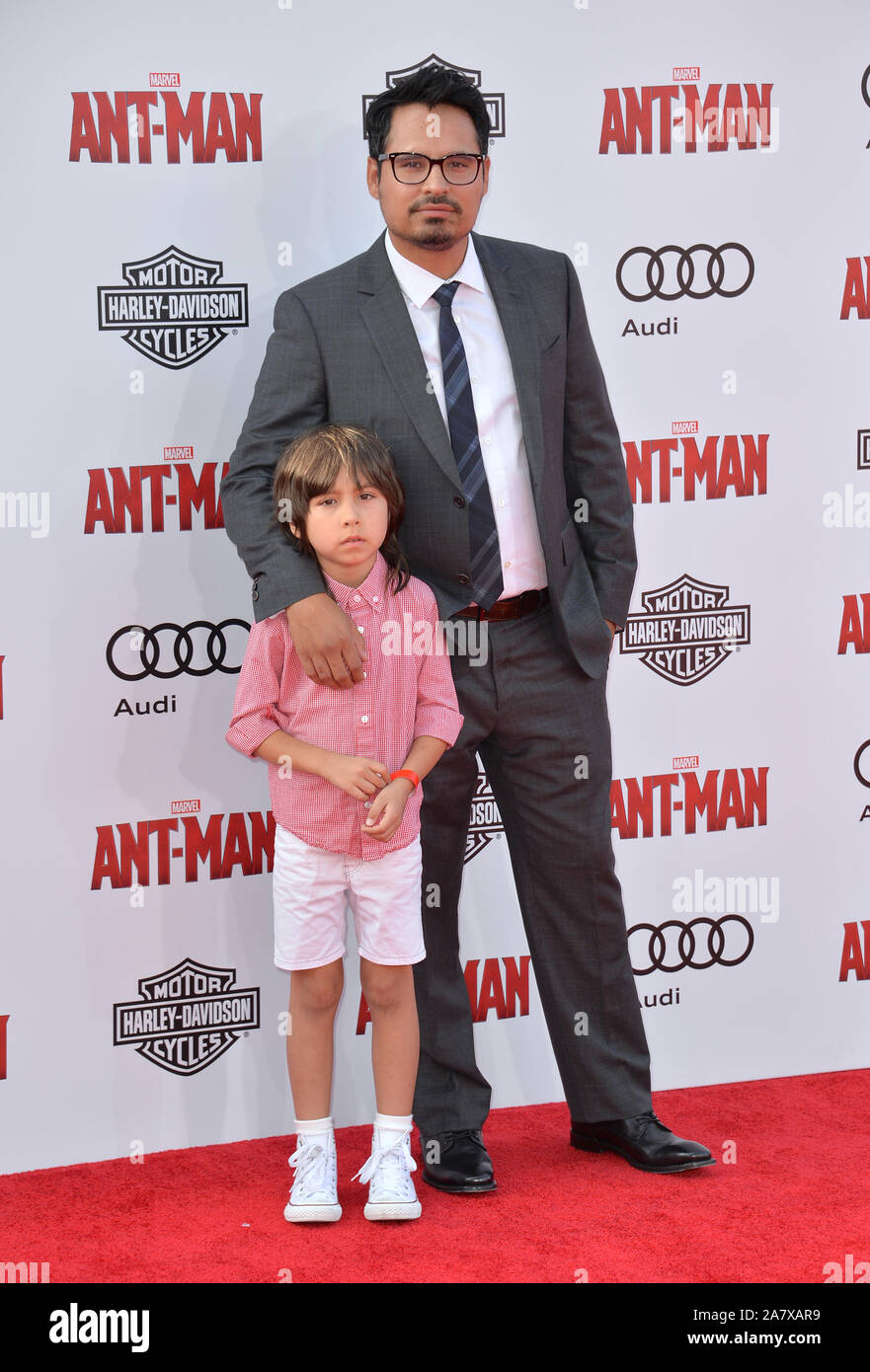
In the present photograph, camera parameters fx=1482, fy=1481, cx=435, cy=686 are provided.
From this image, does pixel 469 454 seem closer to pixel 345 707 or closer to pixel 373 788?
pixel 345 707

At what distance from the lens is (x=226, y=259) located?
301 cm

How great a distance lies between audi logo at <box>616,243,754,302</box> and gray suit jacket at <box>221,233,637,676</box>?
41 cm

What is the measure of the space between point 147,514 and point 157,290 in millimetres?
446

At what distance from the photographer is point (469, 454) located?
2.72 metres

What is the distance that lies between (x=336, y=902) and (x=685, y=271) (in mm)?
1613

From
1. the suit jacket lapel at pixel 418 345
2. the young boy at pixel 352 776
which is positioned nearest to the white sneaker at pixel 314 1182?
the young boy at pixel 352 776

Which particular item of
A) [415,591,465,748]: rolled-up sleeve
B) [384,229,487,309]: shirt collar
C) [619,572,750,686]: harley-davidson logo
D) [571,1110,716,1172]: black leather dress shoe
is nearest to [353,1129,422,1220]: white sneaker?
[571,1110,716,1172]: black leather dress shoe

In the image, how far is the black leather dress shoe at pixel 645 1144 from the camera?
2902mm

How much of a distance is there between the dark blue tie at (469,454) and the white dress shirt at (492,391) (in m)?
0.02

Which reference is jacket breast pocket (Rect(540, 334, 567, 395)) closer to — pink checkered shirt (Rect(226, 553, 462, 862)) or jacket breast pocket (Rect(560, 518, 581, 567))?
jacket breast pocket (Rect(560, 518, 581, 567))

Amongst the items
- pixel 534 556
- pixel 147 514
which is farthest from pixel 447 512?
pixel 147 514

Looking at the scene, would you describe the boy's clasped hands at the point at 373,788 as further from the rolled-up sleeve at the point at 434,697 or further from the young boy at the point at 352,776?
the rolled-up sleeve at the point at 434,697

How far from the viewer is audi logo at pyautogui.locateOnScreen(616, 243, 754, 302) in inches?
128

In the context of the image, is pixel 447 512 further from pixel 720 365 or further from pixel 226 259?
pixel 720 365
